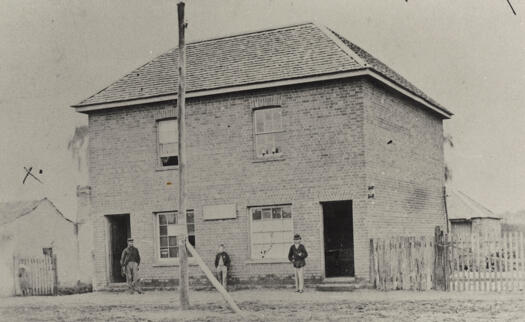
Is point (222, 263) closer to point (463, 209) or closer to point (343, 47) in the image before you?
point (343, 47)

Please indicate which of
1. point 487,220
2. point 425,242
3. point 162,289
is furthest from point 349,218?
point 487,220

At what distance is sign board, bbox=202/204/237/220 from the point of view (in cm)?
2091

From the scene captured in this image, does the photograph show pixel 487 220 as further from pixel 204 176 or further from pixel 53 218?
pixel 53 218

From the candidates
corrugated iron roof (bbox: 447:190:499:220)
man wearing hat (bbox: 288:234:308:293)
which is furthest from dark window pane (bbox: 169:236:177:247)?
corrugated iron roof (bbox: 447:190:499:220)

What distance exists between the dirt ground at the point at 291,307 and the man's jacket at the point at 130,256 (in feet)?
5.10

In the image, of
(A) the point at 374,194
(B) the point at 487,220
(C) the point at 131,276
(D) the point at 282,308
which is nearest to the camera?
(D) the point at 282,308

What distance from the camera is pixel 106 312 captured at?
16.0 meters

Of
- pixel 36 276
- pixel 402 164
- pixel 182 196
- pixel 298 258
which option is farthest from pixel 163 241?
pixel 402 164

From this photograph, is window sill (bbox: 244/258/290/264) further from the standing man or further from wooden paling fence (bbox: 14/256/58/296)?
wooden paling fence (bbox: 14/256/58/296)

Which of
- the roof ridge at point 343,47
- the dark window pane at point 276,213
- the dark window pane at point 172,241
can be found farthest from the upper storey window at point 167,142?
the roof ridge at point 343,47

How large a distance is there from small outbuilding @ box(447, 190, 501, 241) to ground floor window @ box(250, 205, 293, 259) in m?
12.4

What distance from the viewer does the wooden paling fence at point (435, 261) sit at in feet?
56.7

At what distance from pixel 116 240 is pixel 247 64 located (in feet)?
25.3

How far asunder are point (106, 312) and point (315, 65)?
9.26 meters
